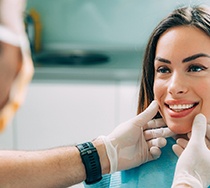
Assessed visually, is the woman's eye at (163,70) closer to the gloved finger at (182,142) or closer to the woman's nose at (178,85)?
the woman's nose at (178,85)

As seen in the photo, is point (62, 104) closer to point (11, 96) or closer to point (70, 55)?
point (70, 55)

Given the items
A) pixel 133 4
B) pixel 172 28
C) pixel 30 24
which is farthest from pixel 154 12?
pixel 172 28

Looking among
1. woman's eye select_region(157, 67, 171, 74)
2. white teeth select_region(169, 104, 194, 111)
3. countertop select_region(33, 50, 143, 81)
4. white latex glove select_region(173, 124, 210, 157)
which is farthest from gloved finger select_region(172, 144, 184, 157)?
countertop select_region(33, 50, 143, 81)

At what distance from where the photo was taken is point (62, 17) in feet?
10.4

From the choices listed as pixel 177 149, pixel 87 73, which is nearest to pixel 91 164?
pixel 177 149

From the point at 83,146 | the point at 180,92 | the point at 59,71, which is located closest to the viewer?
the point at 180,92

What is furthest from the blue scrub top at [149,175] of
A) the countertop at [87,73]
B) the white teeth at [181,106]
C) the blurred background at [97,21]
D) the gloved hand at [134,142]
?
the blurred background at [97,21]

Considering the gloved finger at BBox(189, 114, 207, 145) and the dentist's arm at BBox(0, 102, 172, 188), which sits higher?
the gloved finger at BBox(189, 114, 207, 145)

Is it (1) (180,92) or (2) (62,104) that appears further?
(2) (62,104)

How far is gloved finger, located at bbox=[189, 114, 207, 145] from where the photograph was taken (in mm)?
1231

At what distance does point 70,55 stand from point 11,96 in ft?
7.48

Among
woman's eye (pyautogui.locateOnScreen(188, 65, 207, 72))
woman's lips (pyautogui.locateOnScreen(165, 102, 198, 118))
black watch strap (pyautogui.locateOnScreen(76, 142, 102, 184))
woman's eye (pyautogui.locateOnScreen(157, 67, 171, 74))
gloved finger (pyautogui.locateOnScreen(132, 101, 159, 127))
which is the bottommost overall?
black watch strap (pyautogui.locateOnScreen(76, 142, 102, 184))

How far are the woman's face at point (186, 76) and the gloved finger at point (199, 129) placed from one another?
→ 0.12 ft

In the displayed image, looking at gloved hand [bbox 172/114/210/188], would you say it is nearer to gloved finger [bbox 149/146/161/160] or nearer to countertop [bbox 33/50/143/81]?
gloved finger [bbox 149/146/161/160]
